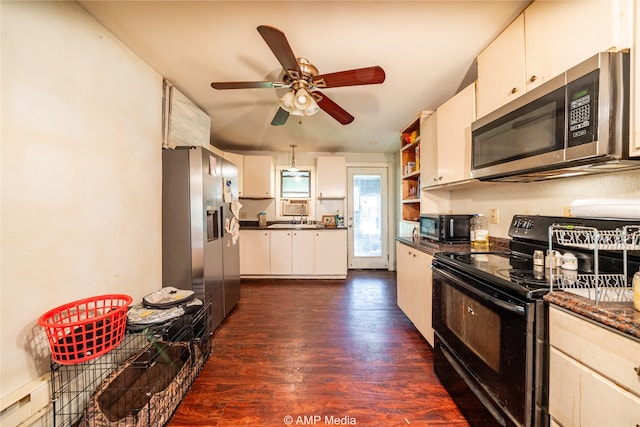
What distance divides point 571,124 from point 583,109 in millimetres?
60

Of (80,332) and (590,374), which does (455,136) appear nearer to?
(590,374)

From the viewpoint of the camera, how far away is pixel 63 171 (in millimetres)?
1177

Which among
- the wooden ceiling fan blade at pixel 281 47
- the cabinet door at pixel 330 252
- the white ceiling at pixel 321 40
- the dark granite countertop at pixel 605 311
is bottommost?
the cabinet door at pixel 330 252

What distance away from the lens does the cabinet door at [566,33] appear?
86cm

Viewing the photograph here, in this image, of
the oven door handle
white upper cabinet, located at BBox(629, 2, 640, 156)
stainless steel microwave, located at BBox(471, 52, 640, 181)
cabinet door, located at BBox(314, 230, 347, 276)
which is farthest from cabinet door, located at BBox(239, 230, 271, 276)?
white upper cabinet, located at BBox(629, 2, 640, 156)

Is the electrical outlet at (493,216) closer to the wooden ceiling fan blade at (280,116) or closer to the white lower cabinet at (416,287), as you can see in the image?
the white lower cabinet at (416,287)

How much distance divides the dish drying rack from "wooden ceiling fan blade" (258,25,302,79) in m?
1.47

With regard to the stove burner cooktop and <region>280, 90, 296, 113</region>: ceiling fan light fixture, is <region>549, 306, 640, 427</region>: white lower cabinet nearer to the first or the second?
the stove burner cooktop

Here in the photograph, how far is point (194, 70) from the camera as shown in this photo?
5.94 feet

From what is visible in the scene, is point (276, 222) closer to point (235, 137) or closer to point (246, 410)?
point (235, 137)

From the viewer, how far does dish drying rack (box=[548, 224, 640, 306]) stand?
777 millimetres

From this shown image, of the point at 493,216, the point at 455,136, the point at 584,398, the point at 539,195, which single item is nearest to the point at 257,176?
the point at 455,136

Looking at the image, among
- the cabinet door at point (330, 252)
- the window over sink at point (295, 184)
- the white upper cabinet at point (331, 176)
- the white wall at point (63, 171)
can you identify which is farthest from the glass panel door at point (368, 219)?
the white wall at point (63, 171)

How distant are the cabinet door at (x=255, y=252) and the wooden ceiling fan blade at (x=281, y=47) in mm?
2675
